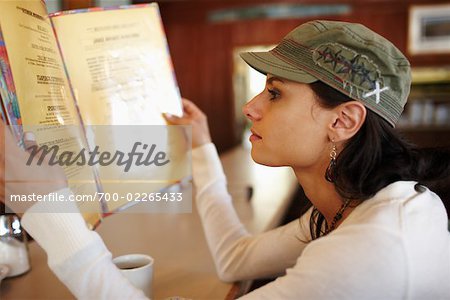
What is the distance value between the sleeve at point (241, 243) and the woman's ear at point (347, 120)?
0.30 meters

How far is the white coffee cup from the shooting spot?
75 centimetres

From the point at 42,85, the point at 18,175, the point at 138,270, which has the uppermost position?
the point at 42,85

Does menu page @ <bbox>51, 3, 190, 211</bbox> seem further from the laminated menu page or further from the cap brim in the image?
the cap brim

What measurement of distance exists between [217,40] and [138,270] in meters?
3.66

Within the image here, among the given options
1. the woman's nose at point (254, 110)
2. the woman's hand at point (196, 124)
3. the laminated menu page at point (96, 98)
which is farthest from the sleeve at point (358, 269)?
the woman's hand at point (196, 124)

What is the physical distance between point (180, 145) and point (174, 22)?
11.1 ft

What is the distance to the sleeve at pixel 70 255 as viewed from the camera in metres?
0.66

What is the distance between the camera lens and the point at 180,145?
3.71 feet

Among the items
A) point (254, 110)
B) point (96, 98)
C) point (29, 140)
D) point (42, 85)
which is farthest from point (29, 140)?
point (254, 110)

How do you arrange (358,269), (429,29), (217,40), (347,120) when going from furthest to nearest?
1. (217,40)
2. (429,29)
3. (347,120)
4. (358,269)

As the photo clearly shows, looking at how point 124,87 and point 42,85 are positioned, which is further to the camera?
point 124,87

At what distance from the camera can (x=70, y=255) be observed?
2.18 feet

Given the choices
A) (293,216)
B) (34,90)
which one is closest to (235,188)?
(293,216)

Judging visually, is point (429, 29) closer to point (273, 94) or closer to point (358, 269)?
point (273, 94)
